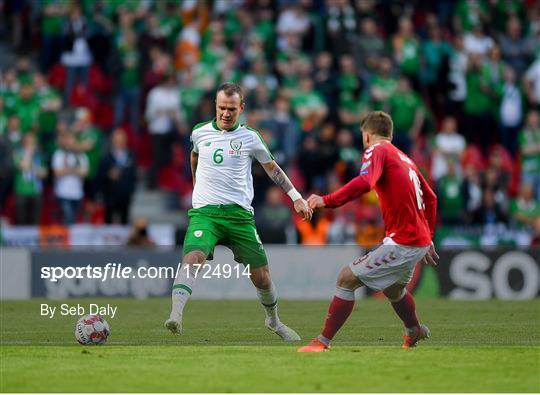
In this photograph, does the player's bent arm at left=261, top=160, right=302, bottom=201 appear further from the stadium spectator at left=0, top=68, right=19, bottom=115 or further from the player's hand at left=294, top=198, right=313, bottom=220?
the stadium spectator at left=0, top=68, right=19, bottom=115

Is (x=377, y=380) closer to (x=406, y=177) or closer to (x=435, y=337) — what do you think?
(x=406, y=177)

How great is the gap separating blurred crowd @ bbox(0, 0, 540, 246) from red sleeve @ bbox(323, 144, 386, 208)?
11.5 m

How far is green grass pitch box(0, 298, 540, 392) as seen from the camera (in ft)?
33.7

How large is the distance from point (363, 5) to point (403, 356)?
1644cm

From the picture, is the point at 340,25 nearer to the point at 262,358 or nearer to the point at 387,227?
the point at 387,227

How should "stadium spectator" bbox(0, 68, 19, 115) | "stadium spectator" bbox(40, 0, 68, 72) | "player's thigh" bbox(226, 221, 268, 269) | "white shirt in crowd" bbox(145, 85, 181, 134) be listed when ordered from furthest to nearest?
1. "stadium spectator" bbox(40, 0, 68, 72)
2. "stadium spectator" bbox(0, 68, 19, 115)
3. "white shirt in crowd" bbox(145, 85, 181, 134)
4. "player's thigh" bbox(226, 221, 268, 269)

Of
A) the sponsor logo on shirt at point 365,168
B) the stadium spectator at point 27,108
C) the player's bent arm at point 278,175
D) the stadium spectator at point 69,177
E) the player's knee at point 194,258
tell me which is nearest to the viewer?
the sponsor logo on shirt at point 365,168

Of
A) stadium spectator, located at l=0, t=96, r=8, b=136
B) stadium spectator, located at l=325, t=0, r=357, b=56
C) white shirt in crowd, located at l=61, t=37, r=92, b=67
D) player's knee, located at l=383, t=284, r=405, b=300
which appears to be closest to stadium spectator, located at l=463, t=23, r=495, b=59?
stadium spectator, located at l=325, t=0, r=357, b=56

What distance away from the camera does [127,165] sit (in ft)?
80.5

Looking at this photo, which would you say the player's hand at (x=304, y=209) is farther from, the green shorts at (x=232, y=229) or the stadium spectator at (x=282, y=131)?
the stadium spectator at (x=282, y=131)

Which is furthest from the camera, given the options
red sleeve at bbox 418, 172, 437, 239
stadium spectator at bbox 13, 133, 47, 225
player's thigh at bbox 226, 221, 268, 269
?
stadium spectator at bbox 13, 133, 47, 225

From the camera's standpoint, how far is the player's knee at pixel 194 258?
13.3m

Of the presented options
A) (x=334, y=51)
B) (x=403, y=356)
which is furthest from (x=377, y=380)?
(x=334, y=51)

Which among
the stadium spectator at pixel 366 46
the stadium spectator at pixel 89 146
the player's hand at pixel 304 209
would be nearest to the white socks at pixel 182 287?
Result: the player's hand at pixel 304 209
